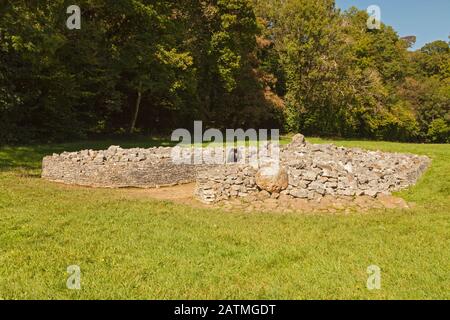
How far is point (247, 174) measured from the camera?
50.3ft

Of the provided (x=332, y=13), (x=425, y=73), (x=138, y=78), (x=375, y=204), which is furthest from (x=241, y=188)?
(x=425, y=73)

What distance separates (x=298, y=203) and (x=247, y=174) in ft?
7.80

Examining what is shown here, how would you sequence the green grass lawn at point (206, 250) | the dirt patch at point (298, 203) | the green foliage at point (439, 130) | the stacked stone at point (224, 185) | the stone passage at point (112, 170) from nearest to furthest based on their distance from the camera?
the green grass lawn at point (206, 250) → the dirt patch at point (298, 203) → the stacked stone at point (224, 185) → the stone passage at point (112, 170) → the green foliage at point (439, 130)

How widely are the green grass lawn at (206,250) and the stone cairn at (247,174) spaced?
2034mm

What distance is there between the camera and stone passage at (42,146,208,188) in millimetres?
16375

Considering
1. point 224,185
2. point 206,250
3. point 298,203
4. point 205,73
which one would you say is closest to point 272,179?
point 298,203

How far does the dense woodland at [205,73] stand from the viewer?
2525cm

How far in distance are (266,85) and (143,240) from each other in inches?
1323

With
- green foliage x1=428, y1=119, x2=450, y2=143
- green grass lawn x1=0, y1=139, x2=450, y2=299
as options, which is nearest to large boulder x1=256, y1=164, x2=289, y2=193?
green grass lawn x1=0, y1=139, x2=450, y2=299

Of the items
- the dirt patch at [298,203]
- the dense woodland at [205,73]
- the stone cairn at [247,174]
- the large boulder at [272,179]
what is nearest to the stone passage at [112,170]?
the stone cairn at [247,174]

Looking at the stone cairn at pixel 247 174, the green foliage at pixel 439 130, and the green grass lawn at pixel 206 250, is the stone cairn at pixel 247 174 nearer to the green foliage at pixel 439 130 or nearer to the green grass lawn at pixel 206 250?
the green grass lawn at pixel 206 250

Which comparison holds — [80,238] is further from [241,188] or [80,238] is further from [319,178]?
[319,178]

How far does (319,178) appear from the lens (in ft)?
50.0

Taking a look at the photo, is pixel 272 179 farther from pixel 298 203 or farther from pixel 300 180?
pixel 298 203
